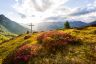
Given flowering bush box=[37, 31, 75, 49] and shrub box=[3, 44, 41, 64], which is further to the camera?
flowering bush box=[37, 31, 75, 49]

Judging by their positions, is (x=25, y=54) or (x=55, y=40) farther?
(x=55, y=40)

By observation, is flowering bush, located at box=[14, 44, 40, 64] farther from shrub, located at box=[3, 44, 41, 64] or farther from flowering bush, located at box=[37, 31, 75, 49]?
flowering bush, located at box=[37, 31, 75, 49]

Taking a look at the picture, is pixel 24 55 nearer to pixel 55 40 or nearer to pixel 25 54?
pixel 25 54

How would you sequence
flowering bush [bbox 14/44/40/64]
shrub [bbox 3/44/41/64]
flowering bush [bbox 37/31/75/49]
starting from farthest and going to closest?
flowering bush [bbox 37/31/75/49] → shrub [bbox 3/44/41/64] → flowering bush [bbox 14/44/40/64]

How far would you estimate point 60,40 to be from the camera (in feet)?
130

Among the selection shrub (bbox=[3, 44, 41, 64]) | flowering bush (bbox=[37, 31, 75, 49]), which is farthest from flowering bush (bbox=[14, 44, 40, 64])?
flowering bush (bbox=[37, 31, 75, 49])

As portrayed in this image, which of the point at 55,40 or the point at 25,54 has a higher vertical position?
the point at 55,40

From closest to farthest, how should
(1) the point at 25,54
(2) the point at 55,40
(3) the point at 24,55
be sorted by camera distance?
1. (3) the point at 24,55
2. (1) the point at 25,54
3. (2) the point at 55,40

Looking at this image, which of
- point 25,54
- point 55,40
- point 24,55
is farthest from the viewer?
point 55,40

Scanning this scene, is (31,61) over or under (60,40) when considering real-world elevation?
under

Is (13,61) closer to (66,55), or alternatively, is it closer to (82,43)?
(66,55)

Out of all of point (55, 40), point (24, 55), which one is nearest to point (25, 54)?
point (24, 55)

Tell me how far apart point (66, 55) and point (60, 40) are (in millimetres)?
6485

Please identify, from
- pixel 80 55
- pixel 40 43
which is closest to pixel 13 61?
pixel 40 43
